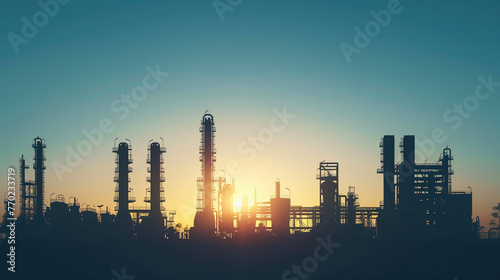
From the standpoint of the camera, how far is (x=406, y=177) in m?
103

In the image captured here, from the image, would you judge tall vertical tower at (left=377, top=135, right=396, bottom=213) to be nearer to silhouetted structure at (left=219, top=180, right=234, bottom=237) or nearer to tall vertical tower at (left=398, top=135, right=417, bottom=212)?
tall vertical tower at (left=398, top=135, right=417, bottom=212)

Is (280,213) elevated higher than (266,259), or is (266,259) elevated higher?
(280,213)

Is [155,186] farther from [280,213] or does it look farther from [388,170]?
[388,170]

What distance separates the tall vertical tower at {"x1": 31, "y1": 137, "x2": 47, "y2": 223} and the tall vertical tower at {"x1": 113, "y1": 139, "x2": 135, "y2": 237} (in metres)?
16.2

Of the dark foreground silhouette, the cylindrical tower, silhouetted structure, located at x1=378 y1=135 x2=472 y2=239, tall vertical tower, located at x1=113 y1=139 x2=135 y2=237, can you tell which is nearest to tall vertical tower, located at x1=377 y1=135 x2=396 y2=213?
silhouetted structure, located at x1=378 y1=135 x2=472 y2=239

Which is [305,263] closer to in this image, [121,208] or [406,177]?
[406,177]

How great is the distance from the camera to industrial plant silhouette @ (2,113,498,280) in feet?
298

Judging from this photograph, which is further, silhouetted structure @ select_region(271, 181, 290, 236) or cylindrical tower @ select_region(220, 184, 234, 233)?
silhouetted structure @ select_region(271, 181, 290, 236)

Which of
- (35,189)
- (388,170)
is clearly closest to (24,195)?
(35,189)

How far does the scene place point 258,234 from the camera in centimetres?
10050

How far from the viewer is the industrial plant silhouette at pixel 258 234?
9069cm

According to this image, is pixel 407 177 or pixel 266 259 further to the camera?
pixel 407 177

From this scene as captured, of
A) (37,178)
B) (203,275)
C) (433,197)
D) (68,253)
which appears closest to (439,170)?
(433,197)

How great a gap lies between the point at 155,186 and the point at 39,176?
23.4 m
